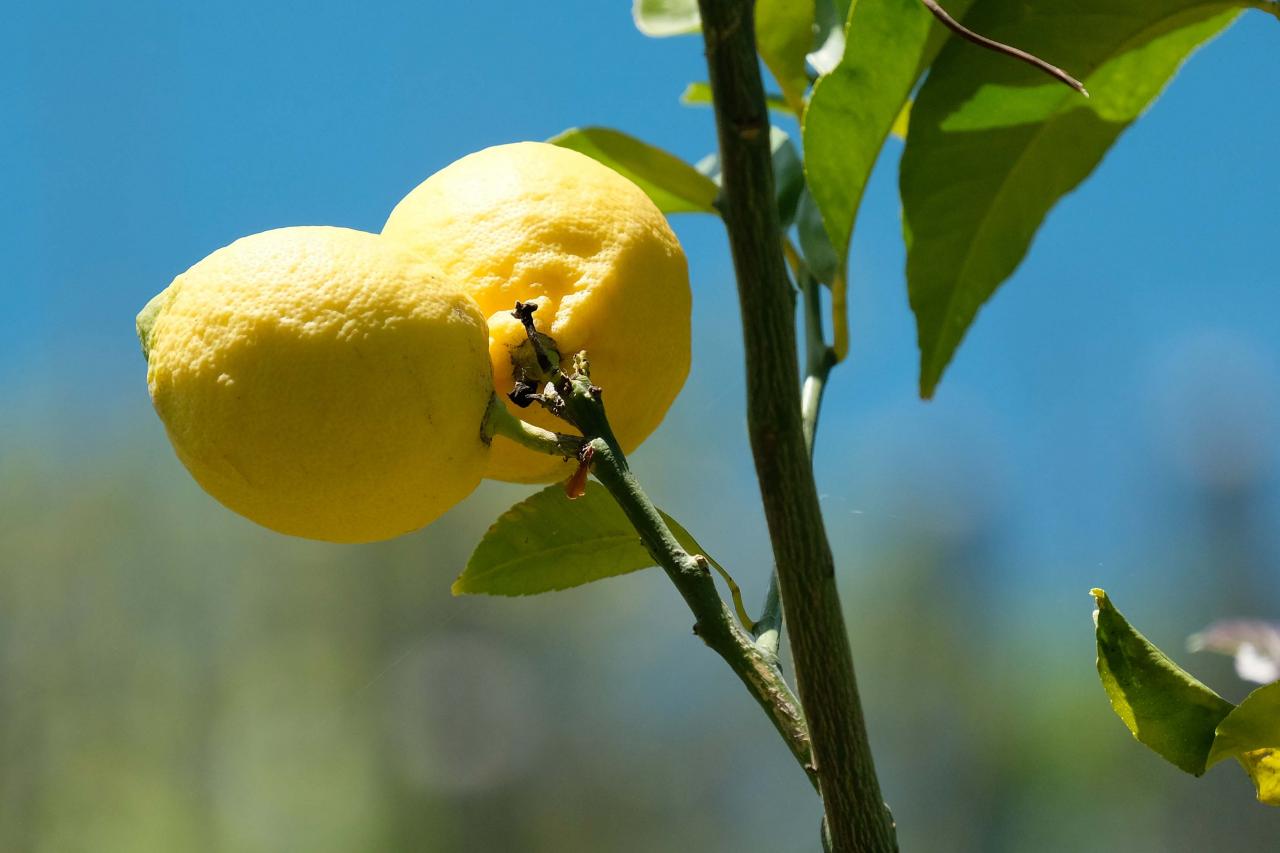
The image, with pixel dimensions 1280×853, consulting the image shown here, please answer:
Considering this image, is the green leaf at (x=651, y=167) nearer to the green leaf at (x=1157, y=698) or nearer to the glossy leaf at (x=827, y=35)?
the glossy leaf at (x=827, y=35)

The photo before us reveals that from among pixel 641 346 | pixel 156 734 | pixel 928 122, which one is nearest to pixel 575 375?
pixel 641 346

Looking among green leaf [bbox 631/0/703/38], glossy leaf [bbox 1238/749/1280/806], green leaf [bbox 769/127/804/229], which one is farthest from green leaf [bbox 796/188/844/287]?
glossy leaf [bbox 1238/749/1280/806]

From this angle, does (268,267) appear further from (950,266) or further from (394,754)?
(394,754)

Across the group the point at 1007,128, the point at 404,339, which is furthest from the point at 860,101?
the point at 404,339

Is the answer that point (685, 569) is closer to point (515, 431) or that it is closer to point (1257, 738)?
point (515, 431)

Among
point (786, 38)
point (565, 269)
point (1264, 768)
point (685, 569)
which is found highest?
point (786, 38)
